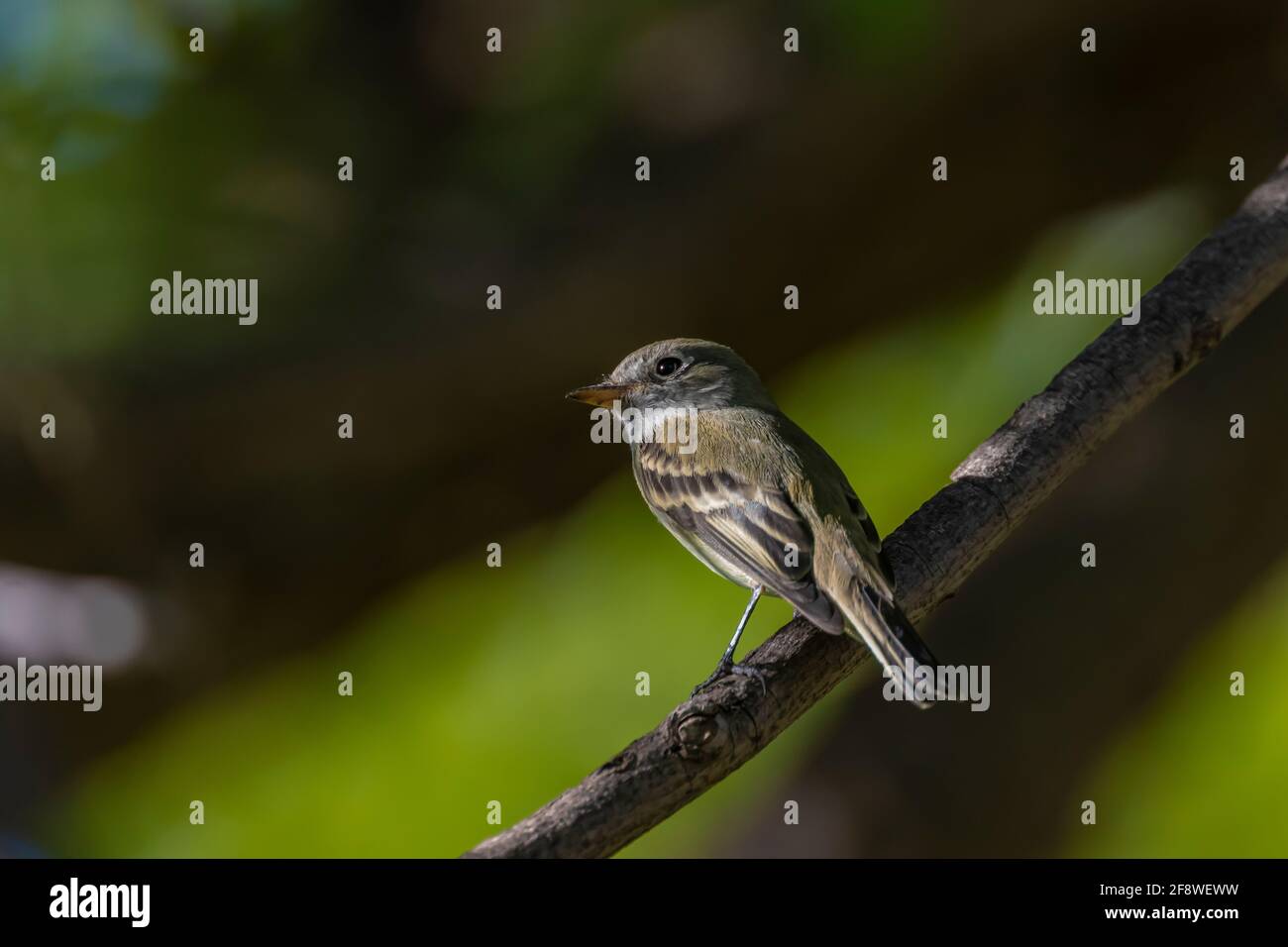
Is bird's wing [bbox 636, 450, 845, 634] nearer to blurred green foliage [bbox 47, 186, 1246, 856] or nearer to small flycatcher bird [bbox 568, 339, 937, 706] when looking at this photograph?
small flycatcher bird [bbox 568, 339, 937, 706]

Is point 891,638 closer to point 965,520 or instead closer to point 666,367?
point 965,520

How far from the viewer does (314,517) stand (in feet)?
15.2

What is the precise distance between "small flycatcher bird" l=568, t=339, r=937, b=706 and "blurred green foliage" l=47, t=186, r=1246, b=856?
589mm

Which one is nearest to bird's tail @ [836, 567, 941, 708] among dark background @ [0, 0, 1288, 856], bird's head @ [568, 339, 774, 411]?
bird's head @ [568, 339, 774, 411]

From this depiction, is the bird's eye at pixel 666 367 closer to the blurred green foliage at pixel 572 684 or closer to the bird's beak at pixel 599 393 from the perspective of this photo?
the bird's beak at pixel 599 393

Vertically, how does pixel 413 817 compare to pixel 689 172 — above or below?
below

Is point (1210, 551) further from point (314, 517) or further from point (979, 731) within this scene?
point (314, 517)

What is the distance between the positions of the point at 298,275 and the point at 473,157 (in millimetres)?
733

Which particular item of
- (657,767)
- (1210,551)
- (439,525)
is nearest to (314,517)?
(439,525)

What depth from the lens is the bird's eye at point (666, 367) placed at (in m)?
4.05

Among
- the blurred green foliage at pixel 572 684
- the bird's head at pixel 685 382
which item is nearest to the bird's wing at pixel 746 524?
the bird's head at pixel 685 382

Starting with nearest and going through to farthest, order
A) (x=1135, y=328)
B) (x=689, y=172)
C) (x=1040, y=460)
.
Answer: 1. (x=1040, y=460)
2. (x=1135, y=328)
3. (x=689, y=172)

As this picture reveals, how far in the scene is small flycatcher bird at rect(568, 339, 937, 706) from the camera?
2.83 metres

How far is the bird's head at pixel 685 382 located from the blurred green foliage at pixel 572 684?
519mm
